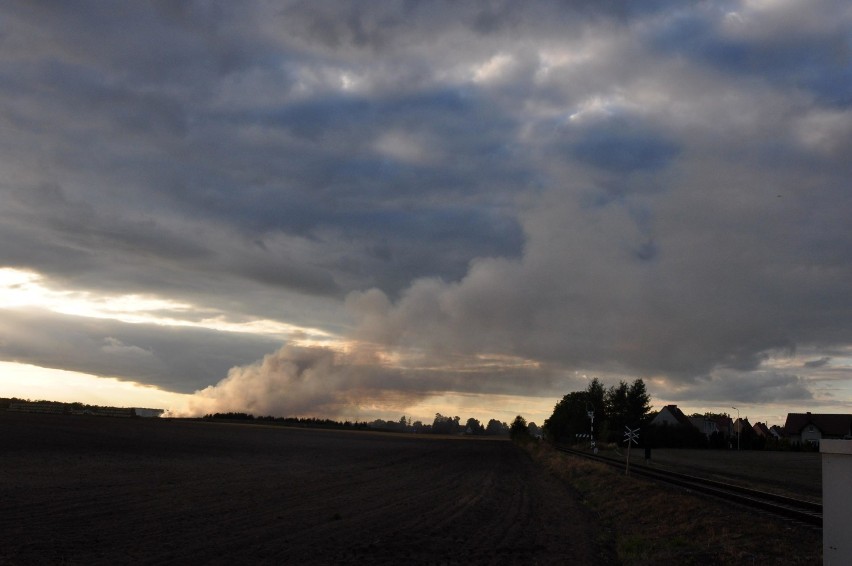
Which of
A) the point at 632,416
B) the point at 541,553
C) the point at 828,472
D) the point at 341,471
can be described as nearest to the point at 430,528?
the point at 541,553

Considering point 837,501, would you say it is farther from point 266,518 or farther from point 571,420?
point 571,420

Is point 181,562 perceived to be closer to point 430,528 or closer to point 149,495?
point 430,528

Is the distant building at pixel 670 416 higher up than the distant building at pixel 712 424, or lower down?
higher up

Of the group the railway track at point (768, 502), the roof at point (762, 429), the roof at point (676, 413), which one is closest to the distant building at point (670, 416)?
the roof at point (676, 413)

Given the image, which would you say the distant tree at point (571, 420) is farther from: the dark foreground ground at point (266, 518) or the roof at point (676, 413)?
the dark foreground ground at point (266, 518)

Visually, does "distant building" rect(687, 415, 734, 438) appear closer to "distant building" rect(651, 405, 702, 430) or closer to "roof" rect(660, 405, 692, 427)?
"roof" rect(660, 405, 692, 427)

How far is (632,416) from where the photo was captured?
478ft

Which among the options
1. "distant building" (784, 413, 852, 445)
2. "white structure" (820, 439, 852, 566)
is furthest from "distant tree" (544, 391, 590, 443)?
"white structure" (820, 439, 852, 566)

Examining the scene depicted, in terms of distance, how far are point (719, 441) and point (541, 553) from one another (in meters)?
117

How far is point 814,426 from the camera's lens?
142 meters

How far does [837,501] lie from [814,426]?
159 m

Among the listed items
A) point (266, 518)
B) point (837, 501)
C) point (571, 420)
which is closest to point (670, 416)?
point (571, 420)

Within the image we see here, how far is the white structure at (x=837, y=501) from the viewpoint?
6068 mm

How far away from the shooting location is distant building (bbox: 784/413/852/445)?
138000 millimetres
